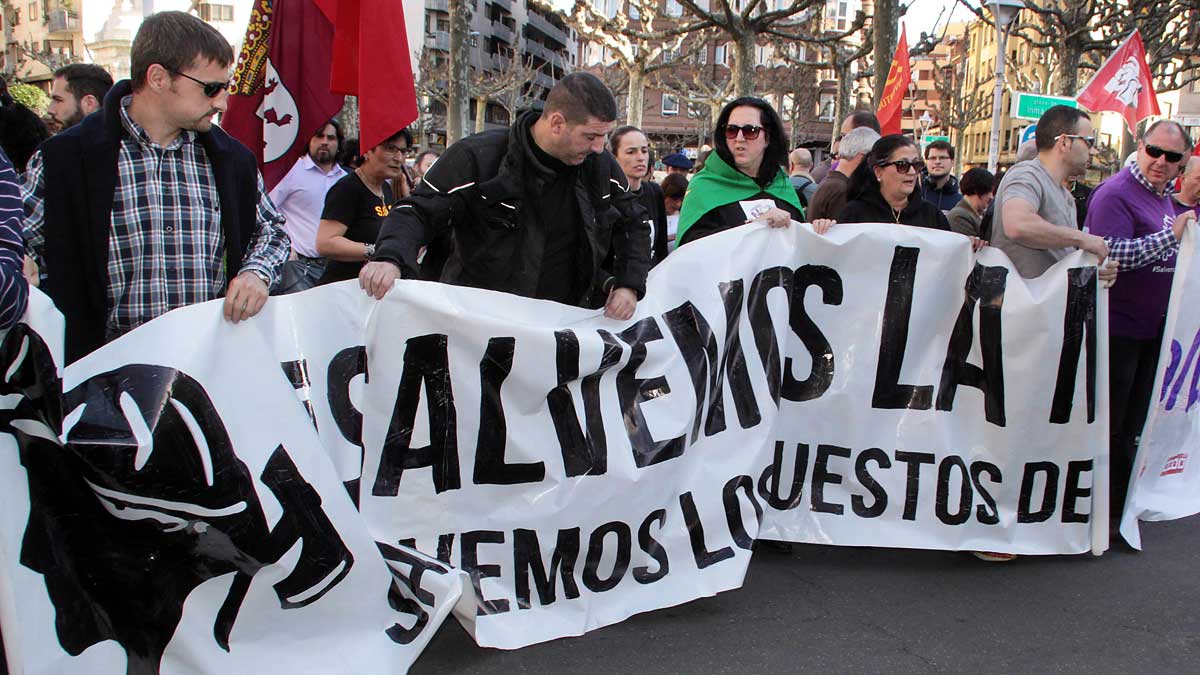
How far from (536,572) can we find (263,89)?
11.5ft

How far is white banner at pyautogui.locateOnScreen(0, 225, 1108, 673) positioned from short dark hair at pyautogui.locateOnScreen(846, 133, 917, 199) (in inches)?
20.5

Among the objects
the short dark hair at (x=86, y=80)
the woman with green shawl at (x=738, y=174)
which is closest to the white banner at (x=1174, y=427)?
the woman with green shawl at (x=738, y=174)

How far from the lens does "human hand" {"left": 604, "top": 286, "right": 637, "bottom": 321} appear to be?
3.62m

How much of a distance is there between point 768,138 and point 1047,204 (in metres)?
1.22

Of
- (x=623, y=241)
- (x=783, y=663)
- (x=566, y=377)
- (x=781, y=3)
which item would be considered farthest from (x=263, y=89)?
(x=781, y=3)

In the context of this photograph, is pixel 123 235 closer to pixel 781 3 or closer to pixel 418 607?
pixel 418 607

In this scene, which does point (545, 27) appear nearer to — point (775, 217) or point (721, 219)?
point (721, 219)

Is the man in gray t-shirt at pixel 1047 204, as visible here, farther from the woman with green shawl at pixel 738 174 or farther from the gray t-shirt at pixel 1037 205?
the woman with green shawl at pixel 738 174

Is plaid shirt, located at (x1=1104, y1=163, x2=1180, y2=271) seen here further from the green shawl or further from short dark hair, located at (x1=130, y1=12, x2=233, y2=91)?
short dark hair, located at (x1=130, y1=12, x2=233, y2=91)

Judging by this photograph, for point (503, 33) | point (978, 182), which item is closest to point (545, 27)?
point (503, 33)

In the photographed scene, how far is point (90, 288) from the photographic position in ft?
9.27

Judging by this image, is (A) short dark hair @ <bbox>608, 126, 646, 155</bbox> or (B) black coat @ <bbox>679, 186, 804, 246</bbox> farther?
(A) short dark hair @ <bbox>608, 126, 646, 155</bbox>

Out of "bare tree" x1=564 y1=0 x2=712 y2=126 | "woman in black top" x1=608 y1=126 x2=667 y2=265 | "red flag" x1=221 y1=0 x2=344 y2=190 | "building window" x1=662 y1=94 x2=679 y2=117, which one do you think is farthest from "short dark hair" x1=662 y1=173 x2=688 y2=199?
"building window" x1=662 y1=94 x2=679 y2=117

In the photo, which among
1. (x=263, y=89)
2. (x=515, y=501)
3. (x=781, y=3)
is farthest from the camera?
(x=781, y=3)
